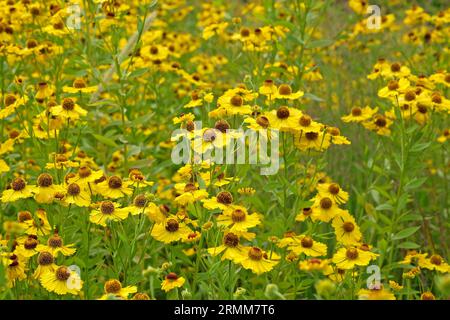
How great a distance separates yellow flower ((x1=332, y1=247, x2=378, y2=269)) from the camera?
221 centimetres

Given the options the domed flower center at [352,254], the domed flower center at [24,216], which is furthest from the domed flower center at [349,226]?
the domed flower center at [24,216]

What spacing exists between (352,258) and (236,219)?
0.41 meters

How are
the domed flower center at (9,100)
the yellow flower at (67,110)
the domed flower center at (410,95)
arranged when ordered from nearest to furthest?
the yellow flower at (67,110)
the domed flower center at (410,95)
the domed flower center at (9,100)

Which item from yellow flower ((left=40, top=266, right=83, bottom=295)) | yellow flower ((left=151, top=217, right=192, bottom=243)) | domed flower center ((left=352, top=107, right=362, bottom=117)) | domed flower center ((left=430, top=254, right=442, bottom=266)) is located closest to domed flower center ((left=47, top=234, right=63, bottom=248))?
yellow flower ((left=40, top=266, right=83, bottom=295))

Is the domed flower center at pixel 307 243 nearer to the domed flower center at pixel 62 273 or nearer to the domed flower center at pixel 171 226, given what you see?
the domed flower center at pixel 171 226

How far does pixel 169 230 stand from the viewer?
2.28 m

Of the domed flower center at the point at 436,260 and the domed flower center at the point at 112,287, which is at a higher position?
the domed flower center at the point at 112,287

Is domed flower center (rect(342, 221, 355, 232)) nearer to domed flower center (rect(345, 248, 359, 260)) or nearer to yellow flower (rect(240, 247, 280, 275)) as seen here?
domed flower center (rect(345, 248, 359, 260))

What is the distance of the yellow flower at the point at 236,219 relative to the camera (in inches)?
84.2

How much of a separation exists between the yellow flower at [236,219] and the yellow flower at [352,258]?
31 centimetres

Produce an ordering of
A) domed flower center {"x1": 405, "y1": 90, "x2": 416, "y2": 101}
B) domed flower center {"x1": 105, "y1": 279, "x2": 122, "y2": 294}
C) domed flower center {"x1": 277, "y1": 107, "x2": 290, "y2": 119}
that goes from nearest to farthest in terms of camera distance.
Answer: domed flower center {"x1": 105, "y1": 279, "x2": 122, "y2": 294} → domed flower center {"x1": 277, "y1": 107, "x2": 290, "y2": 119} → domed flower center {"x1": 405, "y1": 90, "x2": 416, "y2": 101}

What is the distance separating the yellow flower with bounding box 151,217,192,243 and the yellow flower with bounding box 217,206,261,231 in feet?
0.54
